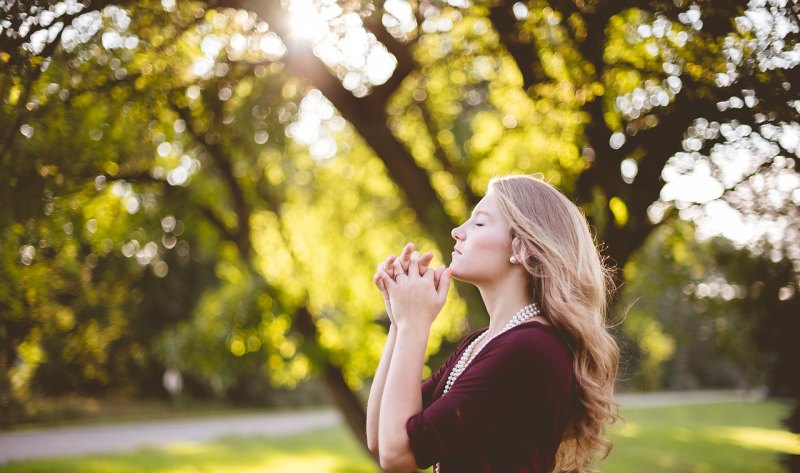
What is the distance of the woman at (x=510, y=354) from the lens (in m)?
1.84

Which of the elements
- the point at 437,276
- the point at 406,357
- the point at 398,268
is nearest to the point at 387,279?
the point at 398,268

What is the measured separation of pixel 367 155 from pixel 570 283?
789 centimetres

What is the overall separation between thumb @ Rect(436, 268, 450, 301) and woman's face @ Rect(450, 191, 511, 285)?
3 cm

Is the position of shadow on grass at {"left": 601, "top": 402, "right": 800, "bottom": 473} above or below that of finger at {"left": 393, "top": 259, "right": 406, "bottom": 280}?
below

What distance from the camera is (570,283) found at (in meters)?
2.07

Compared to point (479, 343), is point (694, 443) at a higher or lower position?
lower

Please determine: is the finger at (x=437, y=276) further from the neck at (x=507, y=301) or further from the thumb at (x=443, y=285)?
the neck at (x=507, y=301)

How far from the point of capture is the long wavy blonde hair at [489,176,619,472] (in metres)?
2.05

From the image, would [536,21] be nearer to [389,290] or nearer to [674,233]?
[674,233]

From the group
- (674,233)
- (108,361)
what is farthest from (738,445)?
(108,361)

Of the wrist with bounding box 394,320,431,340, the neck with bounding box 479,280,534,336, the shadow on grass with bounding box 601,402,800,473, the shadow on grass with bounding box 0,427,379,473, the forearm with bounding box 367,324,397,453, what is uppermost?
the wrist with bounding box 394,320,431,340

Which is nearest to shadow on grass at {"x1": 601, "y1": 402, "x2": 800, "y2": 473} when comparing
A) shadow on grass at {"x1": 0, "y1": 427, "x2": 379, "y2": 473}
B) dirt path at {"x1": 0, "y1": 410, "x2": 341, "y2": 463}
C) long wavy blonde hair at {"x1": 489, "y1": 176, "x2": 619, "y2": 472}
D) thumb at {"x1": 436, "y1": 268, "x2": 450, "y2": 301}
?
shadow on grass at {"x1": 0, "y1": 427, "x2": 379, "y2": 473}

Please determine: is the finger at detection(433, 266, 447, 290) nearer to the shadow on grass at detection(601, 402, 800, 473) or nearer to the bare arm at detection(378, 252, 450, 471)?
the bare arm at detection(378, 252, 450, 471)

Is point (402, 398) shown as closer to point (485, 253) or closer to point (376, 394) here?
point (376, 394)
